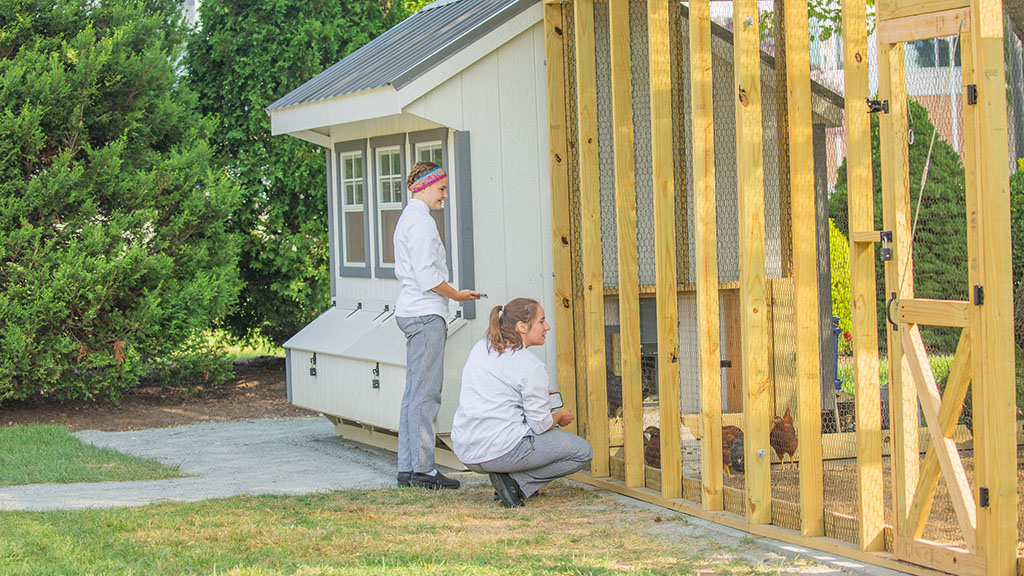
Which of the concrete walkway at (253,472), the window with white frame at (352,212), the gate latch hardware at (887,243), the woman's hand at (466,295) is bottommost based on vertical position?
the concrete walkway at (253,472)

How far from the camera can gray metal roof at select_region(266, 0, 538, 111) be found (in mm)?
7520

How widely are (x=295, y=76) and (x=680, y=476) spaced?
7.23 m

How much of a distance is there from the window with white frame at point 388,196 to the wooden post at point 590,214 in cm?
179

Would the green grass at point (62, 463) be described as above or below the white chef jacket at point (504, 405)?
below

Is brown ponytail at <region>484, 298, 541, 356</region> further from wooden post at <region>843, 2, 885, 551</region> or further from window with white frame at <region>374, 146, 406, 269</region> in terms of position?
window with white frame at <region>374, 146, 406, 269</region>

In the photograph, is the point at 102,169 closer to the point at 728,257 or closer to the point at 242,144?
the point at 242,144

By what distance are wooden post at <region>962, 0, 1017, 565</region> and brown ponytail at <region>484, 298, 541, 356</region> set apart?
8.52 feet

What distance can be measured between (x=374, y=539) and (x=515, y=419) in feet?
3.75

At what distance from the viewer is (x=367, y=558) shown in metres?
5.25

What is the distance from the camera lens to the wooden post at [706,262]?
5938 mm

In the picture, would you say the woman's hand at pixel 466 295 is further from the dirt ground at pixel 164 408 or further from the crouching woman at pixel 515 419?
the dirt ground at pixel 164 408

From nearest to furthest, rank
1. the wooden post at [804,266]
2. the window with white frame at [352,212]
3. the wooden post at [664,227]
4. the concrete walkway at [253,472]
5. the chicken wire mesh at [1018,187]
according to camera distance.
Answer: the wooden post at [804,266] → the chicken wire mesh at [1018,187] → the concrete walkway at [253,472] → the wooden post at [664,227] → the window with white frame at [352,212]

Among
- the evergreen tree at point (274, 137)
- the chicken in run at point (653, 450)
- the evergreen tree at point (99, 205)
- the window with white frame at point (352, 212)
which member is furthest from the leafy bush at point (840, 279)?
the evergreen tree at point (99, 205)

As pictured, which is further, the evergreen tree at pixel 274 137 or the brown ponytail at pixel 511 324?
the evergreen tree at pixel 274 137
